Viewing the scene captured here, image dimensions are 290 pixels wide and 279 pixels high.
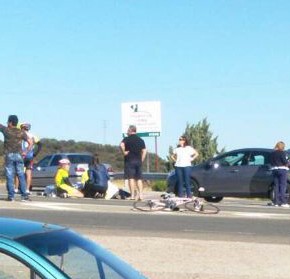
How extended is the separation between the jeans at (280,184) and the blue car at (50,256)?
569 inches

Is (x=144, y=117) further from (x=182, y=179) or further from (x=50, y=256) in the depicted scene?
(x=50, y=256)

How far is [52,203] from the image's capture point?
639 inches

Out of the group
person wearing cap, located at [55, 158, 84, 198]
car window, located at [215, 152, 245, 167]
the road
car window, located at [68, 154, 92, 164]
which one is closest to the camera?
the road

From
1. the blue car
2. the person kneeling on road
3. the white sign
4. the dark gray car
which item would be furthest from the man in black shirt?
the white sign

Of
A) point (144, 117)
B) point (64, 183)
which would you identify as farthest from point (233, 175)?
point (144, 117)

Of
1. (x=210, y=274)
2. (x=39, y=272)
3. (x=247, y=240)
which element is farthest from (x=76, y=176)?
(x=39, y=272)

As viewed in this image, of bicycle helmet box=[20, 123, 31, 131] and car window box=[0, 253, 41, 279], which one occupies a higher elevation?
bicycle helmet box=[20, 123, 31, 131]

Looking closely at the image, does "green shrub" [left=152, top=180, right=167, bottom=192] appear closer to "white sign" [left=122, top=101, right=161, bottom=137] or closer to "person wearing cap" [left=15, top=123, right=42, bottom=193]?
"white sign" [left=122, top=101, right=161, bottom=137]

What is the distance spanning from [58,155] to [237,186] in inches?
312

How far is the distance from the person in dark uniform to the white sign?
1769 centimetres

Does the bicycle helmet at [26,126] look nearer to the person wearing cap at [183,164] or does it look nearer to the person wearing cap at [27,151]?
the person wearing cap at [27,151]

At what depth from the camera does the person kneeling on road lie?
65.4 feet

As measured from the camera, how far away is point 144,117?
120 feet

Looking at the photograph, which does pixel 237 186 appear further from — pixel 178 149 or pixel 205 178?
pixel 178 149
